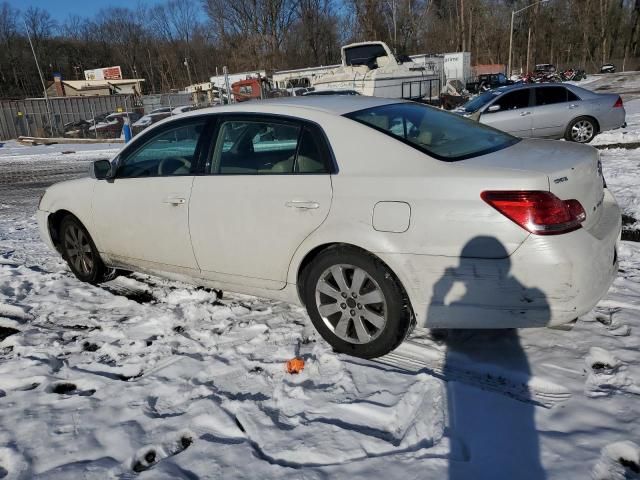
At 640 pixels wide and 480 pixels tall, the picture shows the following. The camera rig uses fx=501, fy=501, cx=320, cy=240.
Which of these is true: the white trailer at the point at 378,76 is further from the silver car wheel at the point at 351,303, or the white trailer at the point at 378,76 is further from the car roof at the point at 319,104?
the silver car wheel at the point at 351,303

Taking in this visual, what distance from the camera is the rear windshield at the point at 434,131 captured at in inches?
122

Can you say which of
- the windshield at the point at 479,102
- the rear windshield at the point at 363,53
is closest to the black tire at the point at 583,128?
the windshield at the point at 479,102

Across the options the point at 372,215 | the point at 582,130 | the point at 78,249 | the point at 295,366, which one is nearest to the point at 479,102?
the point at 582,130

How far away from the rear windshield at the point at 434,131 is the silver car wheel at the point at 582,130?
8.81 metres

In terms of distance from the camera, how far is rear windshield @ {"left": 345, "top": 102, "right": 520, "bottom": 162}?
3107mm

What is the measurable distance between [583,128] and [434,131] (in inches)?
376

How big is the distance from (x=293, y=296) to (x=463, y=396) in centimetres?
130

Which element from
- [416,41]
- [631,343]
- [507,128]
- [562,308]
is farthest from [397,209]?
[416,41]

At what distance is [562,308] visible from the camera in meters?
2.67

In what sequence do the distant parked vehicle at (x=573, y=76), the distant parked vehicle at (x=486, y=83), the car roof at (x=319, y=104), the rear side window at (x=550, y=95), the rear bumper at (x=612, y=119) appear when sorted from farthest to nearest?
the distant parked vehicle at (x=573, y=76)
the distant parked vehicle at (x=486, y=83)
the rear side window at (x=550, y=95)
the rear bumper at (x=612, y=119)
the car roof at (x=319, y=104)

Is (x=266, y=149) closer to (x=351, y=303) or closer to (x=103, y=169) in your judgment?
(x=351, y=303)

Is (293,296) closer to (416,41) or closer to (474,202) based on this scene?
(474,202)

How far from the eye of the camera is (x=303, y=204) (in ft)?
10.5

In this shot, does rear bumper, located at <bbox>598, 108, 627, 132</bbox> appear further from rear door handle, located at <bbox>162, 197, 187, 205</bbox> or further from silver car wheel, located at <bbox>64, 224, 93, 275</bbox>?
silver car wheel, located at <bbox>64, 224, 93, 275</bbox>
